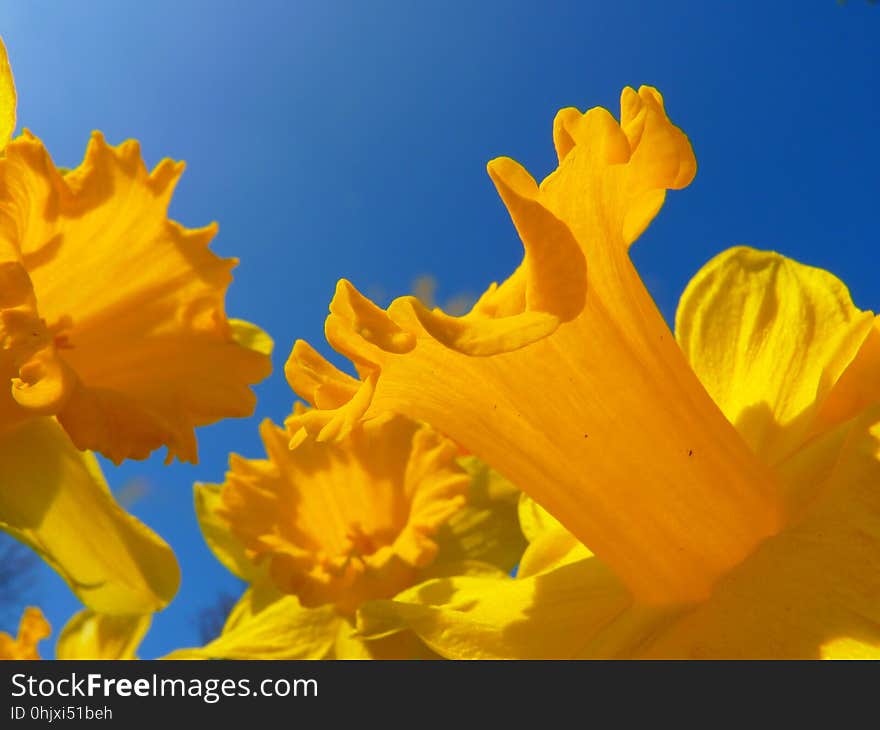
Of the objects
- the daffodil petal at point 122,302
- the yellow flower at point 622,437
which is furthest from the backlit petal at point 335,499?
the yellow flower at point 622,437

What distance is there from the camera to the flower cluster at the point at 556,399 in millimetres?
950

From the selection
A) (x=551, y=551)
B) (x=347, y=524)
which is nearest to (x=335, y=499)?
(x=347, y=524)

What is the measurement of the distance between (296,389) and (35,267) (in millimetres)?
662

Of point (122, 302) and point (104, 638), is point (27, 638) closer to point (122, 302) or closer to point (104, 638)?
point (104, 638)

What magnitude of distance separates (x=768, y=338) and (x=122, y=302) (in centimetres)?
117

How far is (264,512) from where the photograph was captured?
219 centimetres

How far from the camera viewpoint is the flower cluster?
950 mm

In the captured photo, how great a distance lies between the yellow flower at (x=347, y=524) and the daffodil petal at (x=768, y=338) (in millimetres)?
800

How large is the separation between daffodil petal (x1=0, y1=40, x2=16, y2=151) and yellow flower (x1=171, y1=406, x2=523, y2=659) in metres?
0.97

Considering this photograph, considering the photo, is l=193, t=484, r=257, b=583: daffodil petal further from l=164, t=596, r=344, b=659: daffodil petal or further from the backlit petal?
the backlit petal

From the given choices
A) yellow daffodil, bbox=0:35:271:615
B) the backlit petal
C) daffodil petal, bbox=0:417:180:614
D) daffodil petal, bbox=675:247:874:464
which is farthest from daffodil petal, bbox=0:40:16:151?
daffodil petal, bbox=675:247:874:464

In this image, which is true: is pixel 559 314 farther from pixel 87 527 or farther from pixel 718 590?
pixel 87 527
